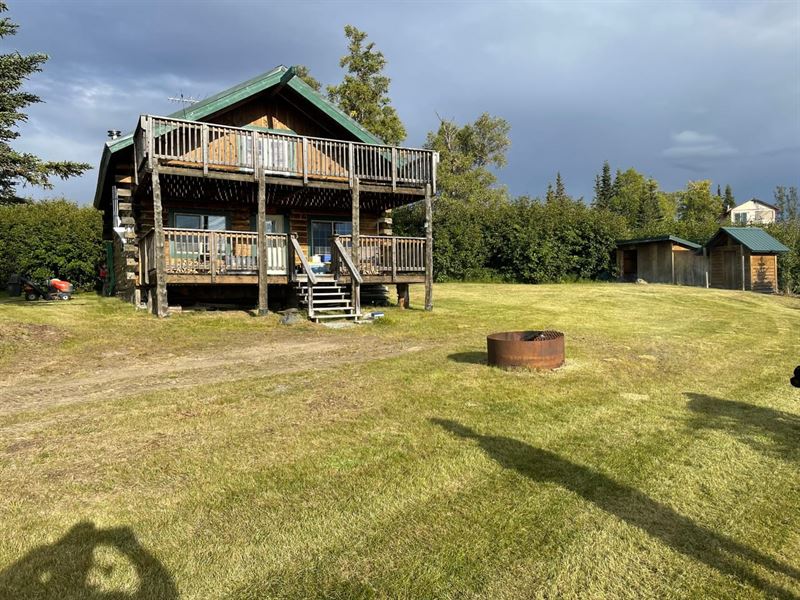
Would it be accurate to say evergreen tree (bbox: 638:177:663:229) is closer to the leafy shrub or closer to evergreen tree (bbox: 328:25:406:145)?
evergreen tree (bbox: 328:25:406:145)

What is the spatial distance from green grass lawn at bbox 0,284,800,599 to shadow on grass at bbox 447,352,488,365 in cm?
8

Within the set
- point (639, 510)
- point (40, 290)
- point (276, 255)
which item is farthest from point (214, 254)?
point (639, 510)

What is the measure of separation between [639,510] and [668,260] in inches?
1187

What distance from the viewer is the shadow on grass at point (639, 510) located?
2.90 meters

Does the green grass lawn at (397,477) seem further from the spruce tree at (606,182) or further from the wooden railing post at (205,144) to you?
the spruce tree at (606,182)

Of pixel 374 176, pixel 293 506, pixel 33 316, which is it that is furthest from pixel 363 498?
pixel 374 176

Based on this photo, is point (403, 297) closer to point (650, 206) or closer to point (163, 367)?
point (163, 367)

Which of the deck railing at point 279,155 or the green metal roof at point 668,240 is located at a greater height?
the deck railing at point 279,155

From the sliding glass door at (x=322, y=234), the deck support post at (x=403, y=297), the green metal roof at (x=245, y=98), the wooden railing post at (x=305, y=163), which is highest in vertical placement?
the green metal roof at (x=245, y=98)

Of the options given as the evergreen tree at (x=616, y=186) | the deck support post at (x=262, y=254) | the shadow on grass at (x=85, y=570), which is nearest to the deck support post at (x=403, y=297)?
the deck support post at (x=262, y=254)

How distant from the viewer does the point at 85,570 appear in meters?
2.92

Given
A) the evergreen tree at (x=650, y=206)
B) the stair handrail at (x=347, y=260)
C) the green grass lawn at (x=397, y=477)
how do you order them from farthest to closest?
the evergreen tree at (x=650, y=206)
the stair handrail at (x=347, y=260)
the green grass lawn at (x=397, y=477)

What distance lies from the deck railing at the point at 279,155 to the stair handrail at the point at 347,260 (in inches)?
77.1

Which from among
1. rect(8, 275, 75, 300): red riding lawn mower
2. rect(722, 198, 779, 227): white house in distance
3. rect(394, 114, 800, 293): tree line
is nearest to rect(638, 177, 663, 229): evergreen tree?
rect(722, 198, 779, 227): white house in distance
